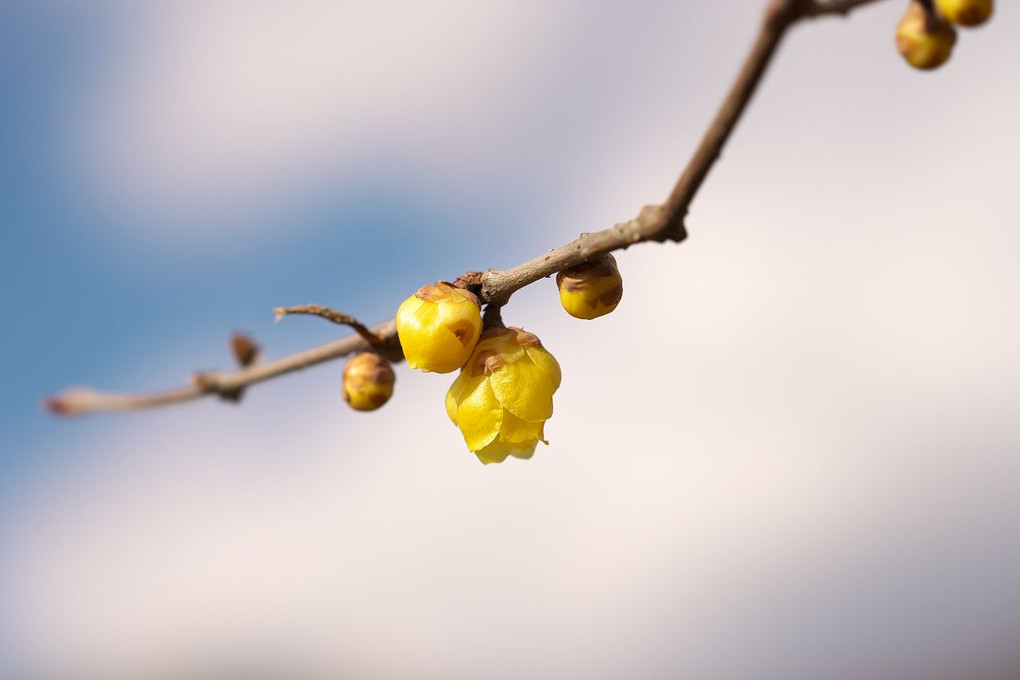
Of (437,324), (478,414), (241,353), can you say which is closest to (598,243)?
(437,324)

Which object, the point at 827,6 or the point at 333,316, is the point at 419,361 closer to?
the point at 333,316

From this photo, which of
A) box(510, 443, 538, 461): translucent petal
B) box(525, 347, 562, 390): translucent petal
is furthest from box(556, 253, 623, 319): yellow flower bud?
box(510, 443, 538, 461): translucent petal

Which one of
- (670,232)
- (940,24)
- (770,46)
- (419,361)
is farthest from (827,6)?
(419,361)

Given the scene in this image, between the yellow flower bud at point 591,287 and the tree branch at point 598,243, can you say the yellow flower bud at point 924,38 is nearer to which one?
the tree branch at point 598,243

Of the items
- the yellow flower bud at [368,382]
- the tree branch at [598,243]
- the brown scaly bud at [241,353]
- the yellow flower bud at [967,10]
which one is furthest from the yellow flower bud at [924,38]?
the brown scaly bud at [241,353]

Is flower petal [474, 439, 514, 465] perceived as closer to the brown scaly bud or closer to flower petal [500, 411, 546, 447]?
flower petal [500, 411, 546, 447]

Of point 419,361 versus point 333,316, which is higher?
point 333,316

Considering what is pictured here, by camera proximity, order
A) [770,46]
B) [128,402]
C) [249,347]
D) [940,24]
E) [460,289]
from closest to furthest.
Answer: [770,46] → [940,24] → [460,289] → [128,402] → [249,347]
